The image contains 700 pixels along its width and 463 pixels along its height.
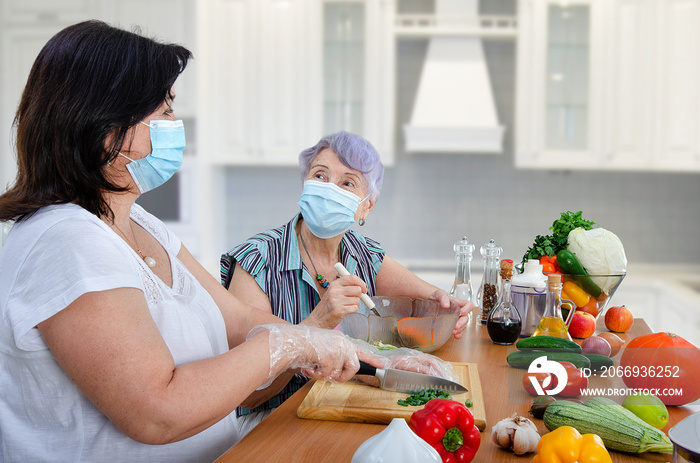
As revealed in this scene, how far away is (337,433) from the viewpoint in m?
1.02

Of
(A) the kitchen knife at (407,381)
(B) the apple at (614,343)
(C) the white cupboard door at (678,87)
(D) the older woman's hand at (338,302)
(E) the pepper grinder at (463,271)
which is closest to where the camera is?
(A) the kitchen knife at (407,381)

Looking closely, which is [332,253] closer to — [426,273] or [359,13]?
[426,273]

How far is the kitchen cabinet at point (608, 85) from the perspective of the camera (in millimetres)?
3498

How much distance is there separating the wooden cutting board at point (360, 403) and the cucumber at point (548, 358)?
14 cm

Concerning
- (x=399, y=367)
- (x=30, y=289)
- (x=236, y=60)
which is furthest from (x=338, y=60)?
(x=30, y=289)

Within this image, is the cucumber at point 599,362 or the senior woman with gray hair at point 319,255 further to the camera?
the senior woman with gray hair at point 319,255

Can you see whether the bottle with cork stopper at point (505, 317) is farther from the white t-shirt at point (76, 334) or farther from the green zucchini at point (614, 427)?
the white t-shirt at point (76, 334)

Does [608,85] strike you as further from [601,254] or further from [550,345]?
[550,345]

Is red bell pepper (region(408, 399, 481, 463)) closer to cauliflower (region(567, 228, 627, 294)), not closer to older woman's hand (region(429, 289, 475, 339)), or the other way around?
older woman's hand (region(429, 289, 475, 339))

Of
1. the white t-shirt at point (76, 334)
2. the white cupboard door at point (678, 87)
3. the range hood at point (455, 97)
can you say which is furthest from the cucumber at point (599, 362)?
the white cupboard door at point (678, 87)

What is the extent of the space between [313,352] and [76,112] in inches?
22.3

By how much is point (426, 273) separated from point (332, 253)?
1.92 m

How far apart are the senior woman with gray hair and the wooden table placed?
15.0 inches

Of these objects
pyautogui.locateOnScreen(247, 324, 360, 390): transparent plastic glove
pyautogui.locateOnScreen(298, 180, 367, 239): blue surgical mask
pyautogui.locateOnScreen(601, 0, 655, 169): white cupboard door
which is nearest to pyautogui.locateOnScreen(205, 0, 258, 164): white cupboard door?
pyautogui.locateOnScreen(298, 180, 367, 239): blue surgical mask
